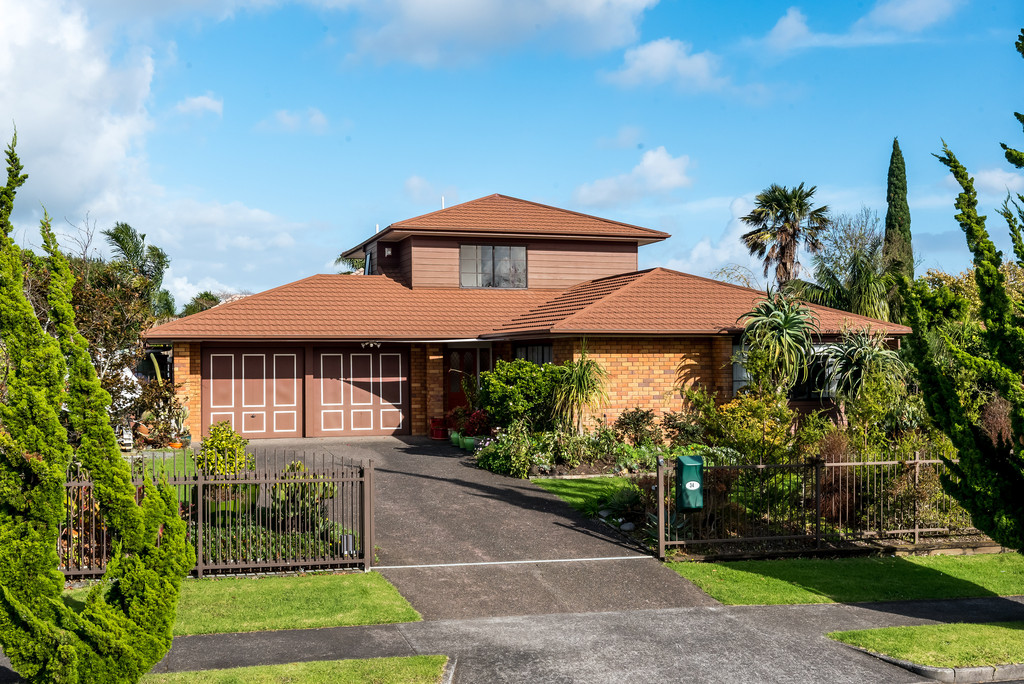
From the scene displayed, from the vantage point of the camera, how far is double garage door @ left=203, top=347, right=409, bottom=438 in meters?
23.2

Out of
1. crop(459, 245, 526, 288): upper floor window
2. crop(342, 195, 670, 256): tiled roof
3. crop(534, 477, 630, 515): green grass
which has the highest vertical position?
crop(342, 195, 670, 256): tiled roof

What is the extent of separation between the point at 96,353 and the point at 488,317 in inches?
408

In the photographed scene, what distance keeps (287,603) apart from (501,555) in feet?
10.1

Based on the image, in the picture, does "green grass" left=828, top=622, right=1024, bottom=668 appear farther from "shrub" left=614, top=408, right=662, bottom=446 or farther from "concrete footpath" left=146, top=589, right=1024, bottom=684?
"shrub" left=614, top=408, right=662, bottom=446

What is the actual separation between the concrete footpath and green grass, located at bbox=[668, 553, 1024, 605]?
486 mm

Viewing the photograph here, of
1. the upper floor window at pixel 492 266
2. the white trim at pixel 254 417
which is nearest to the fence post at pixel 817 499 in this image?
the white trim at pixel 254 417

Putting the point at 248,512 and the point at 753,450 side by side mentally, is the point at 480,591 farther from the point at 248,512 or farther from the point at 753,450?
the point at 753,450

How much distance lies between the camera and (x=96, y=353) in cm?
1858

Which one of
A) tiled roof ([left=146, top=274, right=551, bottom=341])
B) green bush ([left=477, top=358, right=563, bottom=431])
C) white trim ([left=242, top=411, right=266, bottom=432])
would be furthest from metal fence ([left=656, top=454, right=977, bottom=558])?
white trim ([left=242, top=411, right=266, bottom=432])

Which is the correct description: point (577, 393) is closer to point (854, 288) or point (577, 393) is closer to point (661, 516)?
point (661, 516)

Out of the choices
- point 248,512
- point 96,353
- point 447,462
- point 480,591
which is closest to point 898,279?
point 480,591

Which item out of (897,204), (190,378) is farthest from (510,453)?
(897,204)

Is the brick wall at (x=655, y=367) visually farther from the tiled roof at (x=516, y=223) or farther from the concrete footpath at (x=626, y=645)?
the concrete footpath at (x=626, y=645)

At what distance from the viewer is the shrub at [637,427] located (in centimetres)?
1941
